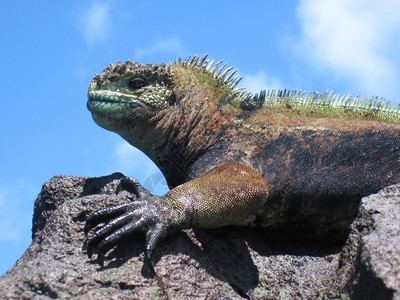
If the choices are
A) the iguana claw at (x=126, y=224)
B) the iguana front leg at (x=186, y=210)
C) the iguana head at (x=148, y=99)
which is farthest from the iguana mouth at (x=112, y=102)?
the iguana claw at (x=126, y=224)

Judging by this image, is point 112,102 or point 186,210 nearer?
point 186,210

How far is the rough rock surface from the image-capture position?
406cm

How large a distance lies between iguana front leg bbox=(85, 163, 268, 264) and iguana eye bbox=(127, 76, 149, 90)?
1.53 m

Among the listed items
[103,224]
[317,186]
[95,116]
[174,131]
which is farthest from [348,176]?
[95,116]

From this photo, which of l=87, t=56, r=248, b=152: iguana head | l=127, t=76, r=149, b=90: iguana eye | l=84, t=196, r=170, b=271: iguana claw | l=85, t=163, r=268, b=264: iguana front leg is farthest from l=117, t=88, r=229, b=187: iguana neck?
l=84, t=196, r=170, b=271: iguana claw

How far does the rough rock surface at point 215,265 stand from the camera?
406 centimetres

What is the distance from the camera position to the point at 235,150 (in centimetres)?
600

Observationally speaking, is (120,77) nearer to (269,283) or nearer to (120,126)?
(120,126)

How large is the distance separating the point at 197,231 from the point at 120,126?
6.22ft

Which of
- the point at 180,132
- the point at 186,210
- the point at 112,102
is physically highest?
the point at 112,102

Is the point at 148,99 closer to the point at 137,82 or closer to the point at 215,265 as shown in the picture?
the point at 137,82

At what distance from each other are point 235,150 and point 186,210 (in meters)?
1.36

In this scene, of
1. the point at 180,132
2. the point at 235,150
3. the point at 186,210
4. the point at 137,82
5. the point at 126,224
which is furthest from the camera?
the point at 137,82

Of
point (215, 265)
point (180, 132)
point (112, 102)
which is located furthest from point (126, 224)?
point (112, 102)
